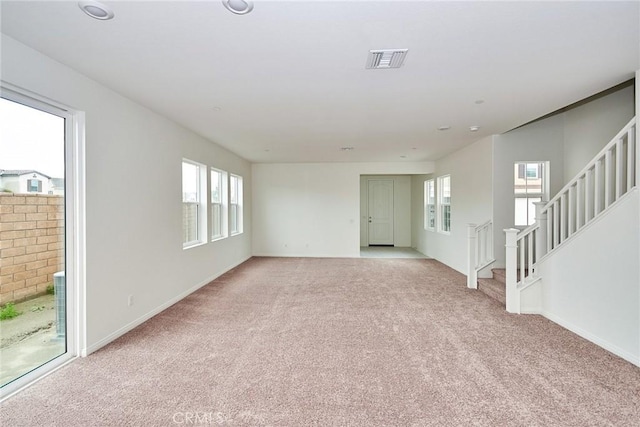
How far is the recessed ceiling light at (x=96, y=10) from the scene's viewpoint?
6.10 ft

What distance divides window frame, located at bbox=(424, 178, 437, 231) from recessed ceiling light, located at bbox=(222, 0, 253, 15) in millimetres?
7118

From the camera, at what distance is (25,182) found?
8.10 ft

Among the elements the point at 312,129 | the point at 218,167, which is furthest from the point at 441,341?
the point at 218,167

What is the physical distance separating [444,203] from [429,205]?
1039 millimetres

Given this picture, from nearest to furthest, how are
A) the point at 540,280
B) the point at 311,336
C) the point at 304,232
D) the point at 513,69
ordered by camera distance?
the point at 513,69
the point at 311,336
the point at 540,280
the point at 304,232

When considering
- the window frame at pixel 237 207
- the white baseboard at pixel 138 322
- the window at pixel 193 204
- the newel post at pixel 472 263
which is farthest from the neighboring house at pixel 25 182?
the newel post at pixel 472 263

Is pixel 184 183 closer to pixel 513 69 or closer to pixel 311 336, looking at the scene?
pixel 311 336

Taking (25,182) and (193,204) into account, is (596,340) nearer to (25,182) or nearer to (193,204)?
(25,182)

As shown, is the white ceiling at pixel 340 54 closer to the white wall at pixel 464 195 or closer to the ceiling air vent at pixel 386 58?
the ceiling air vent at pixel 386 58

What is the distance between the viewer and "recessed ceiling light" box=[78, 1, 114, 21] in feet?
6.10

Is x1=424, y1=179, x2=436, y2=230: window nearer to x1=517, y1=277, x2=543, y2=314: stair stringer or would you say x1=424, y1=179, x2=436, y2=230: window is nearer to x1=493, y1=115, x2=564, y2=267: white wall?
x1=493, y1=115, x2=564, y2=267: white wall

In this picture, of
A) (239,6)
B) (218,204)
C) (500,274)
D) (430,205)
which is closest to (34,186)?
(239,6)

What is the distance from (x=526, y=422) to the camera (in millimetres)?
1981

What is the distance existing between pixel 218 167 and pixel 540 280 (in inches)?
211
